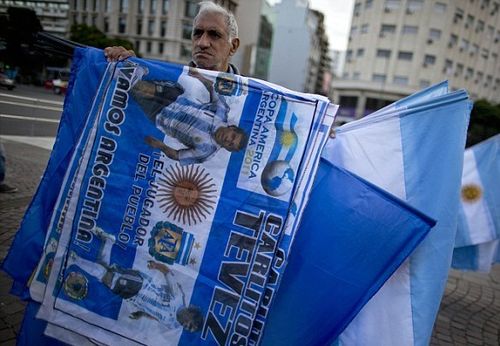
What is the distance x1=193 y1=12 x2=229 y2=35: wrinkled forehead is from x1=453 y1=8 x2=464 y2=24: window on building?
4571 centimetres

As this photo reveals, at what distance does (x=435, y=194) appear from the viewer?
168cm

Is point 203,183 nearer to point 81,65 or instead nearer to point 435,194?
point 81,65

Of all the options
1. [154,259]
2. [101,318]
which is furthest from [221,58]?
[101,318]

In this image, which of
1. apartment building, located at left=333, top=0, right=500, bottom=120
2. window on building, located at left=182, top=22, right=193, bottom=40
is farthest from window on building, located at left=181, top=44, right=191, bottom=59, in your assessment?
apartment building, located at left=333, top=0, right=500, bottom=120

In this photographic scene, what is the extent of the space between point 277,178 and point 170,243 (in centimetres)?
65

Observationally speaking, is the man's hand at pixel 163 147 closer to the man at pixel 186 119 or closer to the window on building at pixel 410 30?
the man at pixel 186 119

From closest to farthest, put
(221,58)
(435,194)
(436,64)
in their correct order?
(435,194)
(221,58)
(436,64)

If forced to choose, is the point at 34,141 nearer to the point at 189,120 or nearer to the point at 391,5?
the point at 189,120

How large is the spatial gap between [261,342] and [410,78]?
43033mm

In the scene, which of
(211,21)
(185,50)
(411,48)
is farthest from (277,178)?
(185,50)

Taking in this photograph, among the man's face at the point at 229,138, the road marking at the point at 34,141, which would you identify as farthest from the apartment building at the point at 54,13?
the man's face at the point at 229,138

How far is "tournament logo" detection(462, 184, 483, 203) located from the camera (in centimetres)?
330

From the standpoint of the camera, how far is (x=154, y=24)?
1811 inches

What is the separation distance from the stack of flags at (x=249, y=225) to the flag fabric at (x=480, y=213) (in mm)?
1889
